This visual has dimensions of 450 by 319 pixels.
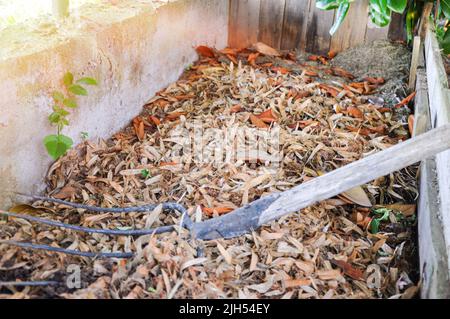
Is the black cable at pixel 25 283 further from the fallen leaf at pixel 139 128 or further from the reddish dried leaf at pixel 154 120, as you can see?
the reddish dried leaf at pixel 154 120

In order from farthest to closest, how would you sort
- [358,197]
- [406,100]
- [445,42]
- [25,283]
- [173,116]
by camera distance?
[445,42] → [406,100] → [173,116] → [358,197] → [25,283]

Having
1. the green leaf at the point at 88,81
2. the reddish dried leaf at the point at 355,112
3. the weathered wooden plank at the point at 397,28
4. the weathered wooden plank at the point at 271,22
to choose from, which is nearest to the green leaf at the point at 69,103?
the green leaf at the point at 88,81

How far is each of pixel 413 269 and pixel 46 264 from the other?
1334mm

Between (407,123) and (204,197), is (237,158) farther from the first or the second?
(407,123)

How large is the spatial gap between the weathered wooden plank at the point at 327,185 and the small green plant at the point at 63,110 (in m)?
0.69

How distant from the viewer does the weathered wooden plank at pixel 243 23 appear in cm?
390

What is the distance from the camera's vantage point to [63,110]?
7.66 feet

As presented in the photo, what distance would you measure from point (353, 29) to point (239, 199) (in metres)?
1.96

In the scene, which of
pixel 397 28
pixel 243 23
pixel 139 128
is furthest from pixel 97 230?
pixel 397 28

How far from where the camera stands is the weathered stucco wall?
85.7 inches

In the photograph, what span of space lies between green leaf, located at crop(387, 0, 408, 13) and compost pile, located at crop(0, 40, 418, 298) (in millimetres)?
506

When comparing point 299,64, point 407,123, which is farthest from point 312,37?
point 407,123

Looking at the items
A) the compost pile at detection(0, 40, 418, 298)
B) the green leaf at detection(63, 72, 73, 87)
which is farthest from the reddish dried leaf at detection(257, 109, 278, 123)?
the green leaf at detection(63, 72, 73, 87)

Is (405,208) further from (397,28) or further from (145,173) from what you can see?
(397,28)
